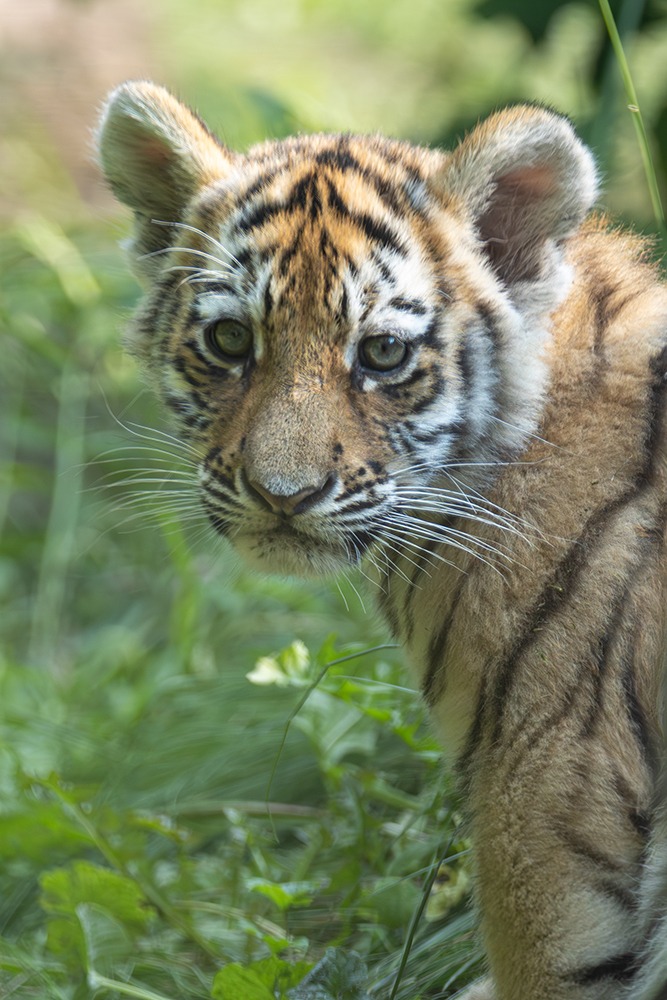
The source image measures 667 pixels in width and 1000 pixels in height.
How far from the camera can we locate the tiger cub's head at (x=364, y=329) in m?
2.74

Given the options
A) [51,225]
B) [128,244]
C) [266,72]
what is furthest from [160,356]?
[266,72]

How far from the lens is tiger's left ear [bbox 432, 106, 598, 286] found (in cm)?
280

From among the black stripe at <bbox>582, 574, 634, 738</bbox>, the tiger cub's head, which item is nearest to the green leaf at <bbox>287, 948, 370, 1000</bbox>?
the black stripe at <bbox>582, 574, 634, 738</bbox>

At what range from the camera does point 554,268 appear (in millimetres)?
2863

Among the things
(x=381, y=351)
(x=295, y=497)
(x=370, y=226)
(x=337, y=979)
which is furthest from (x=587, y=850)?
(x=370, y=226)

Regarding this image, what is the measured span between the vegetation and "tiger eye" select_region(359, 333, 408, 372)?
64 centimetres

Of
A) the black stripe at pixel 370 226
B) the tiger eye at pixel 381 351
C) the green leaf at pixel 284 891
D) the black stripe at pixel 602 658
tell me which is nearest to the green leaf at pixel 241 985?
the green leaf at pixel 284 891

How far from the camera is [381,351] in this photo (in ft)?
9.16

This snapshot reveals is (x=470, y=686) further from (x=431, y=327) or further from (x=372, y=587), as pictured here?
(x=431, y=327)

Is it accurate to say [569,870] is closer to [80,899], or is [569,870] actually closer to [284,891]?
[284,891]

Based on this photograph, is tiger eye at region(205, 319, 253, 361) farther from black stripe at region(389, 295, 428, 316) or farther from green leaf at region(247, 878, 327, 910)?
green leaf at region(247, 878, 327, 910)

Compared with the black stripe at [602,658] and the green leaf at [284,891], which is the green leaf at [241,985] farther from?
the black stripe at [602,658]

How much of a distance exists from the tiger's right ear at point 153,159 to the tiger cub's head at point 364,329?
0.05ft

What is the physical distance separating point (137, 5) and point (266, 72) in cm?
202
